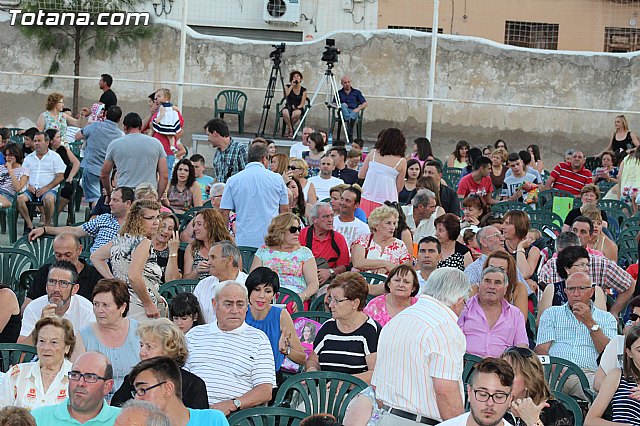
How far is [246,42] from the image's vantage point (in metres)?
18.3

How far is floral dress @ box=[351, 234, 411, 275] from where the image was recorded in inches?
327

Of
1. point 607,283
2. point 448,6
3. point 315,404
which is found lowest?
point 315,404

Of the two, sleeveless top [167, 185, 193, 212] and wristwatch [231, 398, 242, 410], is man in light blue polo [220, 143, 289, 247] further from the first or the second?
wristwatch [231, 398, 242, 410]

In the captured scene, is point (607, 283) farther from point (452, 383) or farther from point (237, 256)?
point (452, 383)

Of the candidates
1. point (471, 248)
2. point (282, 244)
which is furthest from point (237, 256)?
point (471, 248)

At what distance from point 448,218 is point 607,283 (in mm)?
1281

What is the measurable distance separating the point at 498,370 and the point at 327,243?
3.89 meters

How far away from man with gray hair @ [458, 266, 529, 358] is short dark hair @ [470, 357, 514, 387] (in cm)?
193

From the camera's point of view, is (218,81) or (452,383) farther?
(218,81)

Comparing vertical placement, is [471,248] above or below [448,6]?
below

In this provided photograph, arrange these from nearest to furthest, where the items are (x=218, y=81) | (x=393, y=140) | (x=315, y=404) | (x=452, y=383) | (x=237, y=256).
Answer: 1. (x=452, y=383)
2. (x=315, y=404)
3. (x=237, y=256)
4. (x=393, y=140)
5. (x=218, y=81)

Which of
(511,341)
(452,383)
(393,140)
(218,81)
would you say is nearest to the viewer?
(452,383)

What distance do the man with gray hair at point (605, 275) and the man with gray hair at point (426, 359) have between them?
2.78 metres

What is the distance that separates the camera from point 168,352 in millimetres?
5363
